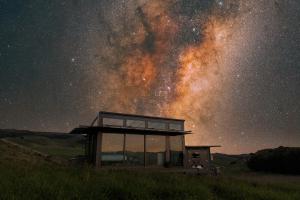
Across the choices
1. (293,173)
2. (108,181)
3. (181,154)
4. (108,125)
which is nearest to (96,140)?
(108,125)

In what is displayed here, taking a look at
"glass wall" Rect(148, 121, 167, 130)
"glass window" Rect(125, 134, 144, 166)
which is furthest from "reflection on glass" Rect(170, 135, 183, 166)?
"glass window" Rect(125, 134, 144, 166)

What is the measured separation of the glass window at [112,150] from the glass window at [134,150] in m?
0.46

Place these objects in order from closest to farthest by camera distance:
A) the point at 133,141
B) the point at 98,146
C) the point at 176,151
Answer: the point at 98,146
the point at 133,141
the point at 176,151

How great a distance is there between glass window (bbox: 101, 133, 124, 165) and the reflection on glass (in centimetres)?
429

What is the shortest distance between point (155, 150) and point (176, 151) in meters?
1.91

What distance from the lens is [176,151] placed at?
2125 cm

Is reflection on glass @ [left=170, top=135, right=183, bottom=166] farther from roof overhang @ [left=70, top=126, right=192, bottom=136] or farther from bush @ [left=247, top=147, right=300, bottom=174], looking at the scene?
bush @ [left=247, top=147, right=300, bottom=174]

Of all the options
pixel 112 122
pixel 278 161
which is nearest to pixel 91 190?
pixel 112 122

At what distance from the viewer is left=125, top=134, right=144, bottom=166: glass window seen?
19.0 metres

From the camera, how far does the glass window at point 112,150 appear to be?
18484 mm

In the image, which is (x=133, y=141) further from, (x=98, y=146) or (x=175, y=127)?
(x=175, y=127)

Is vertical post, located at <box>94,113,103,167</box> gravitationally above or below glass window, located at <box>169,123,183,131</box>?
below

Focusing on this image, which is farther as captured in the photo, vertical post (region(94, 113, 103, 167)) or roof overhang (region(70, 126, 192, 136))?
vertical post (region(94, 113, 103, 167))

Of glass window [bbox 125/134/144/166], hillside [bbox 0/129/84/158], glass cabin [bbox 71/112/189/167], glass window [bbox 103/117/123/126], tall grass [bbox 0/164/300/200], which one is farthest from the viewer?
hillside [bbox 0/129/84/158]
